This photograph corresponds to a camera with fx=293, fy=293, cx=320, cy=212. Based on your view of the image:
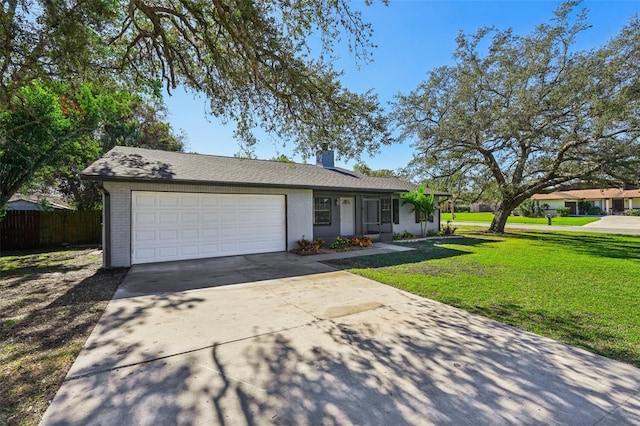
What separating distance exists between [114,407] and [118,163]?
330 inches

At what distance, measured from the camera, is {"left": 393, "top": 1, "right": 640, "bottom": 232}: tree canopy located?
1212 cm

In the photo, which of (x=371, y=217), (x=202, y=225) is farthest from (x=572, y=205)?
(x=202, y=225)

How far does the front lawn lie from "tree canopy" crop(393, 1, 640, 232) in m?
5.26

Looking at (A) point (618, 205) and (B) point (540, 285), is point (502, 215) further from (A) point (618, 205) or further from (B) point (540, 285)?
(A) point (618, 205)

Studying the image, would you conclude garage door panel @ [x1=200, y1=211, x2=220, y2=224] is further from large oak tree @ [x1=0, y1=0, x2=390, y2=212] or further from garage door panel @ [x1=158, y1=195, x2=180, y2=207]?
large oak tree @ [x1=0, y1=0, x2=390, y2=212]

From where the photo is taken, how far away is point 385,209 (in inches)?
605

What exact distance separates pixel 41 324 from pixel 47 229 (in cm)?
1156

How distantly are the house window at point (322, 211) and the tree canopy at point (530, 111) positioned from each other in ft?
25.0

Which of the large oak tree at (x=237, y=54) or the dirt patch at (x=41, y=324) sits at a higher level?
the large oak tree at (x=237, y=54)

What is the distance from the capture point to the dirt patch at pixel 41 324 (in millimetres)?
2656

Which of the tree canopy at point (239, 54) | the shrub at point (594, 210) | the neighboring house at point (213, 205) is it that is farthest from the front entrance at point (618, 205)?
the tree canopy at point (239, 54)

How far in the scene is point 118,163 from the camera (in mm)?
8898

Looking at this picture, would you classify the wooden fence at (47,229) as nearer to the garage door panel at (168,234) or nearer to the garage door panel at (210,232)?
the garage door panel at (168,234)

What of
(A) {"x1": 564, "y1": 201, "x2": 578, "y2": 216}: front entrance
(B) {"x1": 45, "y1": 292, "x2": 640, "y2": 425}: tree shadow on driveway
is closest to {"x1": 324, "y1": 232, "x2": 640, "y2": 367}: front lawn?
(B) {"x1": 45, "y1": 292, "x2": 640, "y2": 425}: tree shadow on driveway
